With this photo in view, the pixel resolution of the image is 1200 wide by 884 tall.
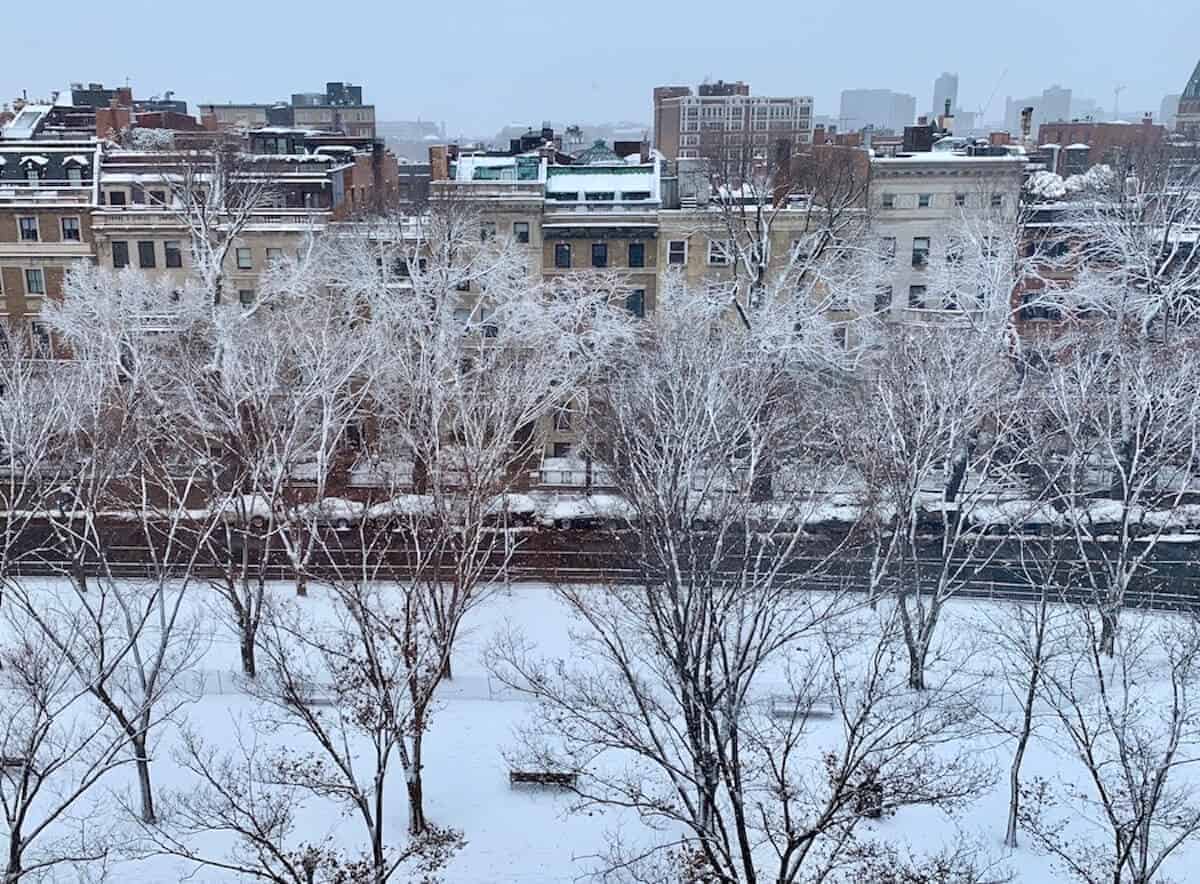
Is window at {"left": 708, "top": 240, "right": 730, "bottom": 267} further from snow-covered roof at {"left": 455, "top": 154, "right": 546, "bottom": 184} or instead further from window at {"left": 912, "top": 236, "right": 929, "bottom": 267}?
window at {"left": 912, "top": 236, "right": 929, "bottom": 267}

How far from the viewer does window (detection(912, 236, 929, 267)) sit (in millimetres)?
44375

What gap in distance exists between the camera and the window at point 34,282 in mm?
44000

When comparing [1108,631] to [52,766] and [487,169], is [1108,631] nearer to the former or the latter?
[52,766]

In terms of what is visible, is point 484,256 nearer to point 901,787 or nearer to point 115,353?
point 115,353

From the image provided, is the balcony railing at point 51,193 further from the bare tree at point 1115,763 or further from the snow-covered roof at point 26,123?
the bare tree at point 1115,763

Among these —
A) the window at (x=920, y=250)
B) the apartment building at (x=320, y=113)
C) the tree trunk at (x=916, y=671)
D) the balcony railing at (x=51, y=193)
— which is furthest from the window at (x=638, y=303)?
the apartment building at (x=320, y=113)

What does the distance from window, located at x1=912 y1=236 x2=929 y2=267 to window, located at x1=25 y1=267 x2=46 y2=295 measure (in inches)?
1458

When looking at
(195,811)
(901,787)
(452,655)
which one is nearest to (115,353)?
(452,655)

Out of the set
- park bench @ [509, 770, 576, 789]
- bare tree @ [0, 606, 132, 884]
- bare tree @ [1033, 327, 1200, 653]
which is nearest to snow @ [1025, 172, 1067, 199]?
bare tree @ [1033, 327, 1200, 653]

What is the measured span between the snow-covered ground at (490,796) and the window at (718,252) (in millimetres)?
20161

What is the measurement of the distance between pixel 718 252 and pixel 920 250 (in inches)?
362

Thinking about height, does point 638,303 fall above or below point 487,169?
below

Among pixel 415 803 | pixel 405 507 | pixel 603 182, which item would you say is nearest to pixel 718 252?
pixel 603 182

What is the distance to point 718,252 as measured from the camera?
139 ft
